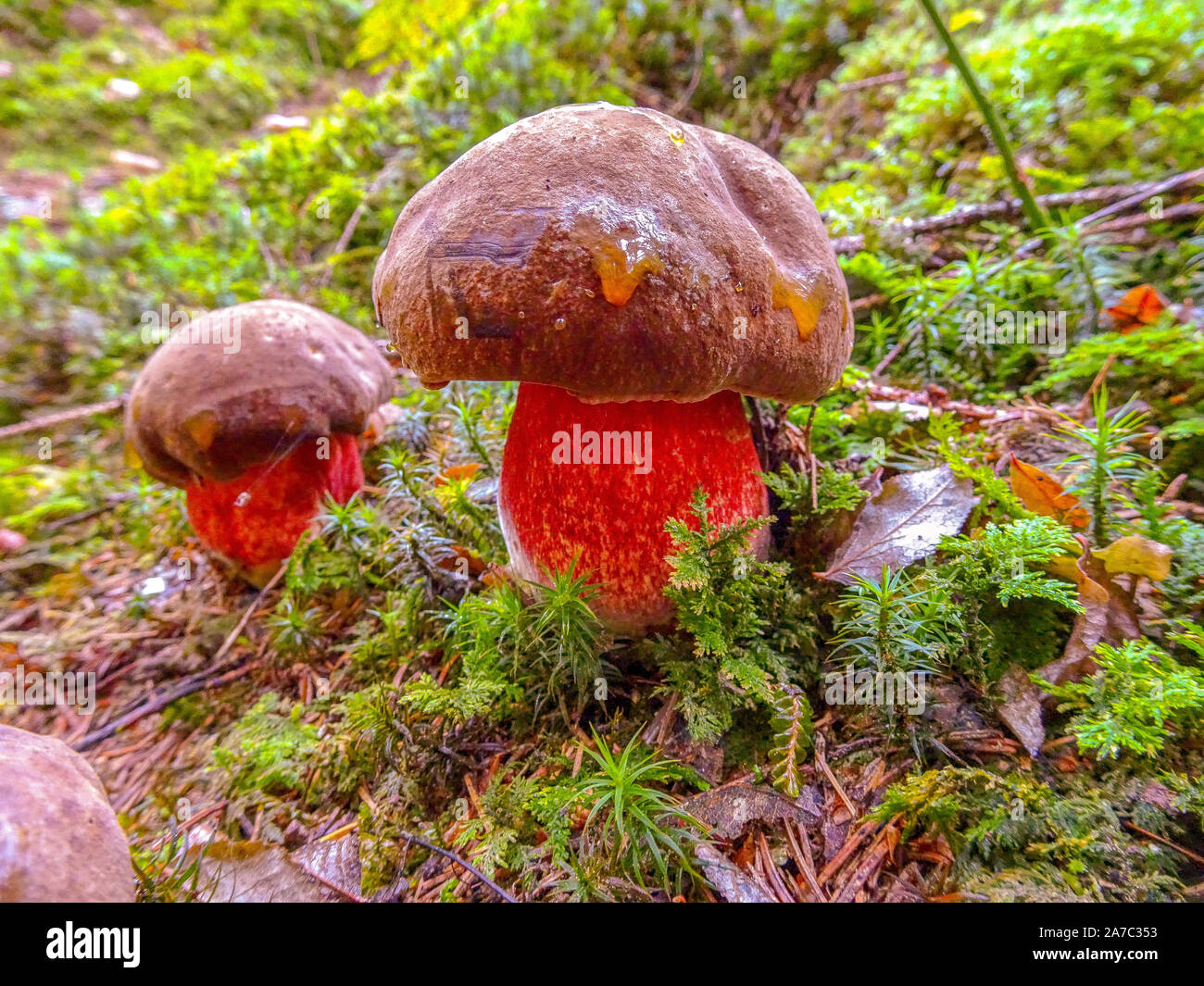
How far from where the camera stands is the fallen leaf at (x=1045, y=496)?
5.04 feet

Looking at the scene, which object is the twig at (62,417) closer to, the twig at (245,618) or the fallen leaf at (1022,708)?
the twig at (245,618)

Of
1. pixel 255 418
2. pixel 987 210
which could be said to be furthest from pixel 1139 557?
pixel 255 418

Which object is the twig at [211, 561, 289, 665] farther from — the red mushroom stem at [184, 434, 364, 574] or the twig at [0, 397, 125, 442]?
the twig at [0, 397, 125, 442]

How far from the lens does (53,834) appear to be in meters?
0.96

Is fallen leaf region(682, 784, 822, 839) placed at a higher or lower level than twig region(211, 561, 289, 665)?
lower

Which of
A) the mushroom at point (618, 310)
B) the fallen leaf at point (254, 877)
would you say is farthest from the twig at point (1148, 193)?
the fallen leaf at point (254, 877)

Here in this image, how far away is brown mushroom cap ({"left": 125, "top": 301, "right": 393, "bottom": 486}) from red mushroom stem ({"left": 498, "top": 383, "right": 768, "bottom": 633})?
0.91 m

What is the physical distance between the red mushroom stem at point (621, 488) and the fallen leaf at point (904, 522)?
9.9 inches

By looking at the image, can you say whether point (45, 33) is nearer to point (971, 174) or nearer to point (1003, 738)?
point (971, 174)

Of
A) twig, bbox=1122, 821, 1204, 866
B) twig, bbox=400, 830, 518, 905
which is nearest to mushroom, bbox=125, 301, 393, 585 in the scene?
twig, bbox=400, 830, 518, 905

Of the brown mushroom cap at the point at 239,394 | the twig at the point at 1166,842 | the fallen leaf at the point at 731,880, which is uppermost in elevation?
the brown mushroom cap at the point at 239,394

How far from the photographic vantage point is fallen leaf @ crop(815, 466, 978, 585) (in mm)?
1535

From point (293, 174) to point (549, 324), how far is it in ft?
14.3
